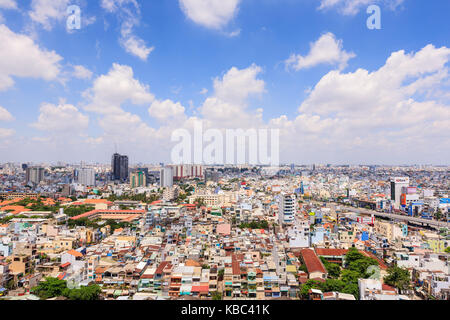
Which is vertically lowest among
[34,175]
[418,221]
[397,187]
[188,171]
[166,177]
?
[418,221]

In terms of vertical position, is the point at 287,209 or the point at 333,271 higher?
the point at 287,209


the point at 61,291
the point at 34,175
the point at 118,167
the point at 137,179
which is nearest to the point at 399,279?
the point at 61,291

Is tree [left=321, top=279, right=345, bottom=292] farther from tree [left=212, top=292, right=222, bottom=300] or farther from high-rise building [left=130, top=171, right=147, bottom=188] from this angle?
high-rise building [left=130, top=171, right=147, bottom=188]

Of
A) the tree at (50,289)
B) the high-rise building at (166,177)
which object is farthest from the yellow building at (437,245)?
the high-rise building at (166,177)

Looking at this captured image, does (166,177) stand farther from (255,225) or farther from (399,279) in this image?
(399,279)

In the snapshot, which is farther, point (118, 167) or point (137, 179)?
point (118, 167)

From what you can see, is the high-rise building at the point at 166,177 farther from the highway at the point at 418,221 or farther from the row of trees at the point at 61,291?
the row of trees at the point at 61,291
